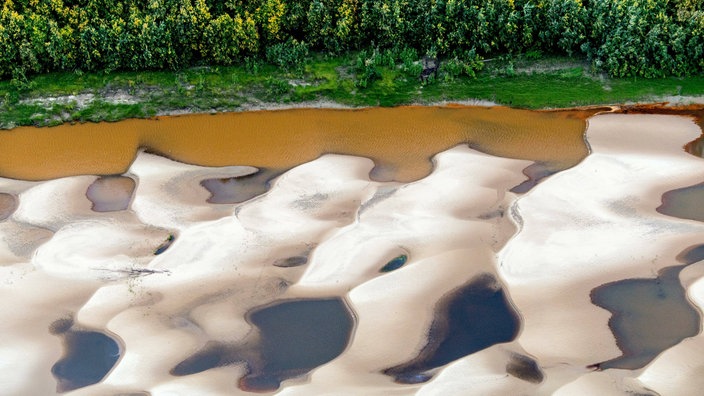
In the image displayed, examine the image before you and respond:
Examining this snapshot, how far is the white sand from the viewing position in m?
28.4

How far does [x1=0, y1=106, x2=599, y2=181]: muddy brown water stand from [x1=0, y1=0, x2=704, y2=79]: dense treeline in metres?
3.85

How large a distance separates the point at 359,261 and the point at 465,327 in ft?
18.1

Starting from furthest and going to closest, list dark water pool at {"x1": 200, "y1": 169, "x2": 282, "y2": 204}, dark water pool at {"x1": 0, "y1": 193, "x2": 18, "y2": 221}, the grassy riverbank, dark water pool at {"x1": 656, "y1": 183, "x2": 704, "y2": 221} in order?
the grassy riverbank, dark water pool at {"x1": 200, "y1": 169, "x2": 282, "y2": 204}, dark water pool at {"x1": 0, "y1": 193, "x2": 18, "y2": 221}, dark water pool at {"x1": 656, "y1": 183, "x2": 704, "y2": 221}

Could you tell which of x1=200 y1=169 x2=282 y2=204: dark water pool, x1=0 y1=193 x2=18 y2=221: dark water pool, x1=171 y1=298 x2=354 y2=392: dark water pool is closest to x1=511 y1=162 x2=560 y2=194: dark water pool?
x1=171 y1=298 x2=354 y2=392: dark water pool

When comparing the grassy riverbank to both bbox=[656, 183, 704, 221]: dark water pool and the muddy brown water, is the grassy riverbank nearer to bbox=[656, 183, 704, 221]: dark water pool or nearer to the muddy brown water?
the muddy brown water

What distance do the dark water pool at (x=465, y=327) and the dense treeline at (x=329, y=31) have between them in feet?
56.9

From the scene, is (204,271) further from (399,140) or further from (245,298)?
(399,140)

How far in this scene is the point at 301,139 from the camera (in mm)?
42062

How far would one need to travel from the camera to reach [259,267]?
33219 mm

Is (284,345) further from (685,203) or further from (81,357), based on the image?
(685,203)

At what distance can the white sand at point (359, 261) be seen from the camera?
2841 cm

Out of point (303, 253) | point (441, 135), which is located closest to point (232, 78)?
point (441, 135)

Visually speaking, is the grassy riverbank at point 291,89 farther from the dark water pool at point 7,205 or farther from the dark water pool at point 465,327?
the dark water pool at point 465,327

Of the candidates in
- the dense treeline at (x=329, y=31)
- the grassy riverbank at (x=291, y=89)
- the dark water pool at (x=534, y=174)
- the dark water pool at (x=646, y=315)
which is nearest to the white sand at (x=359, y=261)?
the dark water pool at (x=534, y=174)
